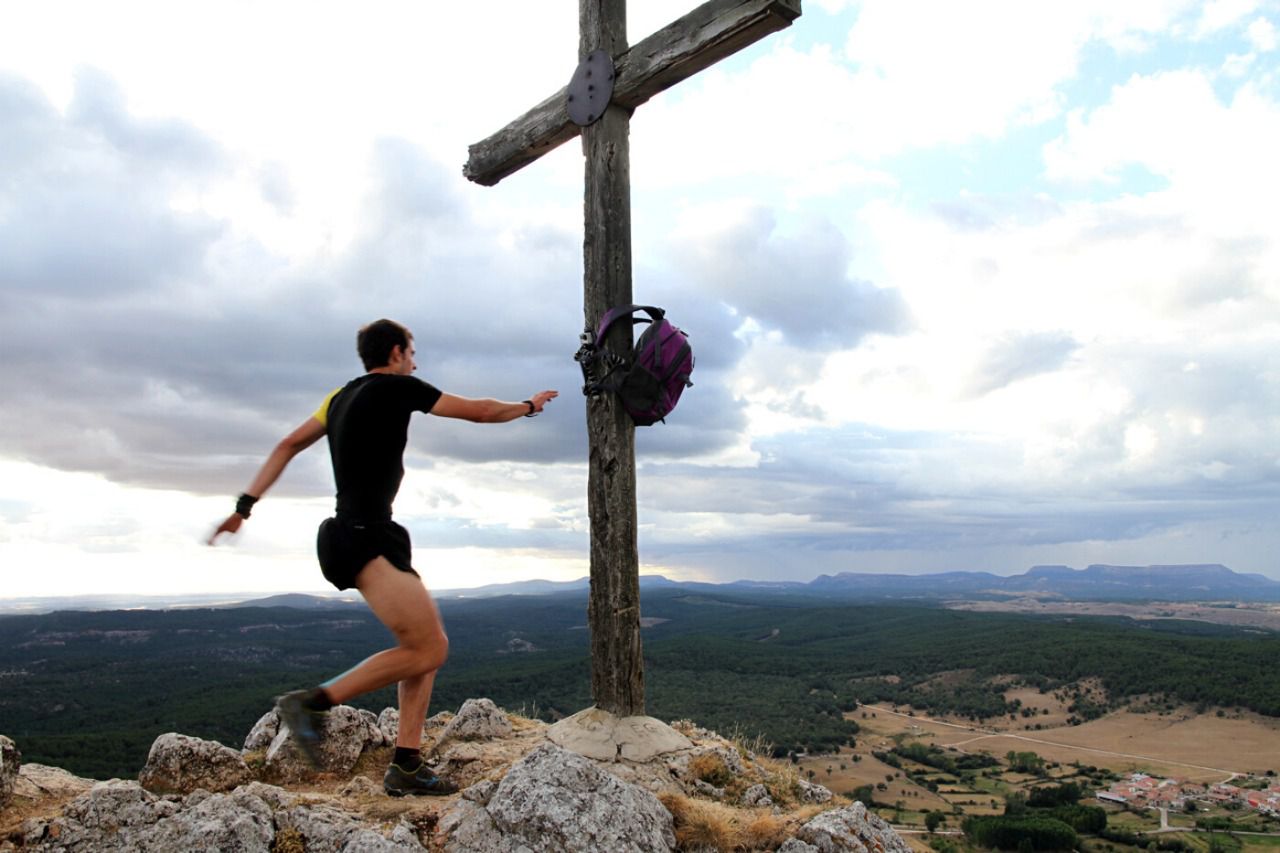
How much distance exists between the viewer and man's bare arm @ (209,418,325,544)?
4824 mm

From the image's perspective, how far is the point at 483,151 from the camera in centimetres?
787

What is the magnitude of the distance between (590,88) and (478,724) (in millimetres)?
5594

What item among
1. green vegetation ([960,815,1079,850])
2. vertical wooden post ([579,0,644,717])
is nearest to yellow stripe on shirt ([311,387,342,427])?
vertical wooden post ([579,0,644,717])

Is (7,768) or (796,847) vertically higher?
(7,768)

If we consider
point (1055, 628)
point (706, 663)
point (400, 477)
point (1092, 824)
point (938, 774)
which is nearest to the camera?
point (400, 477)

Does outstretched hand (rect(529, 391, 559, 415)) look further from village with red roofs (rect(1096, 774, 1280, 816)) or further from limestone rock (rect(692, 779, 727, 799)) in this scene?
village with red roofs (rect(1096, 774, 1280, 816))

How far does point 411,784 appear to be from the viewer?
5125mm

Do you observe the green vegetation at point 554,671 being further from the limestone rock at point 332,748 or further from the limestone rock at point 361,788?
the limestone rock at point 361,788

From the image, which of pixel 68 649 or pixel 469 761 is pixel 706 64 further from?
pixel 68 649

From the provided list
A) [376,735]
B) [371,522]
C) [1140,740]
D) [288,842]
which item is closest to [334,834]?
[288,842]

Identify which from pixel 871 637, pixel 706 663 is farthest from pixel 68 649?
pixel 871 637

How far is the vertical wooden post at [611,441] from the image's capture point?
6.34 metres

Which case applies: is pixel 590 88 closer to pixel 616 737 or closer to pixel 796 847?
pixel 616 737

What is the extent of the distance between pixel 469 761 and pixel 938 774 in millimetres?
81555
